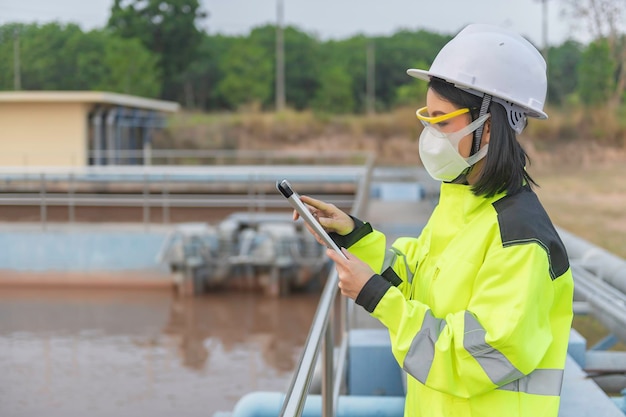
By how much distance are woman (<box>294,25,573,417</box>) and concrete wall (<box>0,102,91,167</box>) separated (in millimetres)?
22563

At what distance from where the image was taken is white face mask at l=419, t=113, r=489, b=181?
1.87 meters

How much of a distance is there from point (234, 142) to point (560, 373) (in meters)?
34.3

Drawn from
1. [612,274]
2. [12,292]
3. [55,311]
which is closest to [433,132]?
[612,274]

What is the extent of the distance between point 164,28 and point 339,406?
53.9 m

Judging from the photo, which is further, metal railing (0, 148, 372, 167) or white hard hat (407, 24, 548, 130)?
metal railing (0, 148, 372, 167)

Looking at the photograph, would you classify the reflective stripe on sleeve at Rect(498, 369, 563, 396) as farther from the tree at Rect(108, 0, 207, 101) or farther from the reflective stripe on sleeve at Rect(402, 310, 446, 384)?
the tree at Rect(108, 0, 207, 101)

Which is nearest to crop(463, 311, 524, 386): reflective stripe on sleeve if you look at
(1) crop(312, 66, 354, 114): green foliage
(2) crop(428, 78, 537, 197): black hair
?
(2) crop(428, 78, 537, 197): black hair

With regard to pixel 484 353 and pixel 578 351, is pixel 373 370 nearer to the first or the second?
pixel 578 351

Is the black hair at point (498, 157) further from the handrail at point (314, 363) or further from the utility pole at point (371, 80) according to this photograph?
the utility pole at point (371, 80)

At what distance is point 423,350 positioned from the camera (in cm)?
175

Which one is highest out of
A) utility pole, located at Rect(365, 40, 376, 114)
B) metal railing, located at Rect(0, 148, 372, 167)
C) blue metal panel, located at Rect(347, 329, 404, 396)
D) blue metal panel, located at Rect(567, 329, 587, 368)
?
utility pole, located at Rect(365, 40, 376, 114)

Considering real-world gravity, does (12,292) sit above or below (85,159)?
below

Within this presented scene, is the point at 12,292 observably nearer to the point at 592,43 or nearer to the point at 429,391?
the point at 429,391

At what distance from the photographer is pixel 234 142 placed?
3584 centimetres
